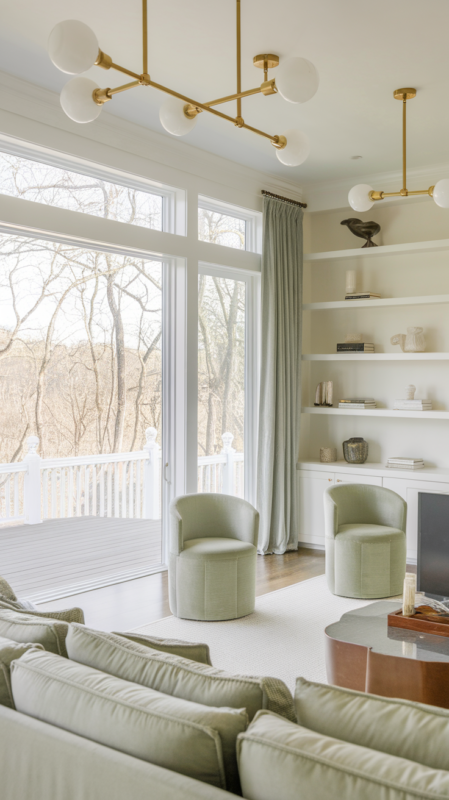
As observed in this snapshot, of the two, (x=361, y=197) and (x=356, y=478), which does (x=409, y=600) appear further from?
(x=356, y=478)

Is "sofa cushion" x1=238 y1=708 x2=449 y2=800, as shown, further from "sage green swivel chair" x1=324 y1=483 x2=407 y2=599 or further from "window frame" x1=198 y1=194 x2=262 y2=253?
"window frame" x1=198 y1=194 x2=262 y2=253

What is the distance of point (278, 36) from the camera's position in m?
3.42

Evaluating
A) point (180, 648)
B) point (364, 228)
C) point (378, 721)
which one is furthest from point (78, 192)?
point (378, 721)

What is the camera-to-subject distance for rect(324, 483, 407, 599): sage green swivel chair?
14.4 ft

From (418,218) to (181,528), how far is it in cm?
347

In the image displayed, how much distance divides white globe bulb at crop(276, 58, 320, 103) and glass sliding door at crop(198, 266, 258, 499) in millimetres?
3057

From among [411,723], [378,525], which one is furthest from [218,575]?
[411,723]

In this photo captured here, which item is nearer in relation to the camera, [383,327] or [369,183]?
[369,183]

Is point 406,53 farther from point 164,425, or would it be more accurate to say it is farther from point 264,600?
point 264,600

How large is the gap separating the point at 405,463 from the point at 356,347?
1.10 m

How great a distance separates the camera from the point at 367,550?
14.4 ft

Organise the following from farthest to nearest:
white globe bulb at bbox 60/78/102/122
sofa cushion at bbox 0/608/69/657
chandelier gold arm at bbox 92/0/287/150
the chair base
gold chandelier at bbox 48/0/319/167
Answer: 1. the chair base
2. white globe bulb at bbox 60/78/102/122
3. chandelier gold arm at bbox 92/0/287/150
4. gold chandelier at bbox 48/0/319/167
5. sofa cushion at bbox 0/608/69/657

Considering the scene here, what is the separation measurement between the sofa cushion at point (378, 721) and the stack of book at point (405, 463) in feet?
14.2

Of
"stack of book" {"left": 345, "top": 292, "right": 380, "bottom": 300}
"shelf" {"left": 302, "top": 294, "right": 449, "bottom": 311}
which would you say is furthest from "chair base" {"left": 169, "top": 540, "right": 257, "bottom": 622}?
"stack of book" {"left": 345, "top": 292, "right": 380, "bottom": 300}
